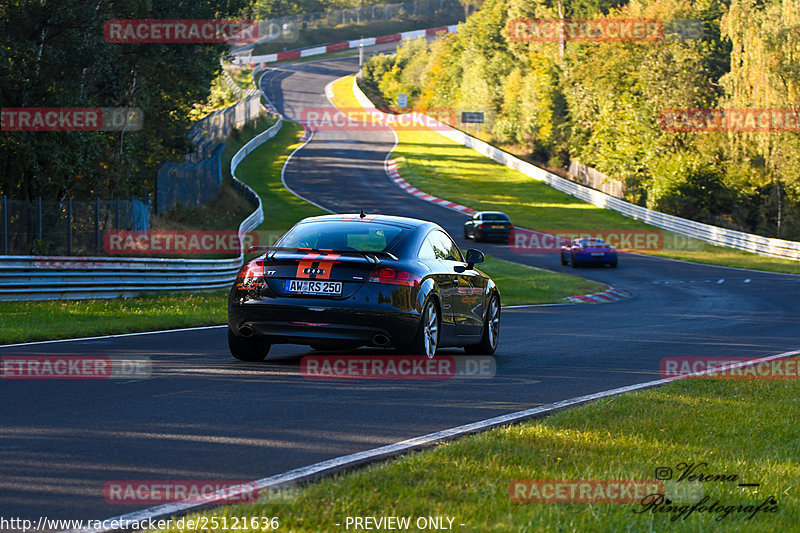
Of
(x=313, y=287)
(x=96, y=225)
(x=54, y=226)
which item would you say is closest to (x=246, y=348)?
(x=313, y=287)

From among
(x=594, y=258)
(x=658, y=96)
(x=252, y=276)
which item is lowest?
(x=594, y=258)

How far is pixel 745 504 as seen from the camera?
16.8 ft

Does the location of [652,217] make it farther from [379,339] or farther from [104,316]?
[379,339]

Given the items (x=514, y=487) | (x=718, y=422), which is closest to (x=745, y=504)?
(x=514, y=487)

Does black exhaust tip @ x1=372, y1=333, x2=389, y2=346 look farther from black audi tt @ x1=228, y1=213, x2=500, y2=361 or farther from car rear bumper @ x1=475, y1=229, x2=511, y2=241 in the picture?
car rear bumper @ x1=475, y1=229, x2=511, y2=241

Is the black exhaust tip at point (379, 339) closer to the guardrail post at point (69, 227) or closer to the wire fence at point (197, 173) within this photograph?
the guardrail post at point (69, 227)

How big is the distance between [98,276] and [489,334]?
1020 centimetres

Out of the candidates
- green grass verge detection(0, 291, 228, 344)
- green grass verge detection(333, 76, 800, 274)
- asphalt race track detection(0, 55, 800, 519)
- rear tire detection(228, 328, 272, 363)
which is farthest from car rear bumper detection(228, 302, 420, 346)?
green grass verge detection(333, 76, 800, 274)

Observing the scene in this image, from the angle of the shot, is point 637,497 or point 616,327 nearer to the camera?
point 637,497

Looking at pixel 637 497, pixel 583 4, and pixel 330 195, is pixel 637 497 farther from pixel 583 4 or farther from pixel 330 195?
pixel 583 4

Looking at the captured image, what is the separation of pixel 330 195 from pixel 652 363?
4614 centimetres

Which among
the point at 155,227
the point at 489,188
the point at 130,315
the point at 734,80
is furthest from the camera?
the point at 489,188

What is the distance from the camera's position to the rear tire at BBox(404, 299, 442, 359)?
9977 mm

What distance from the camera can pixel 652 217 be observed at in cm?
5753
